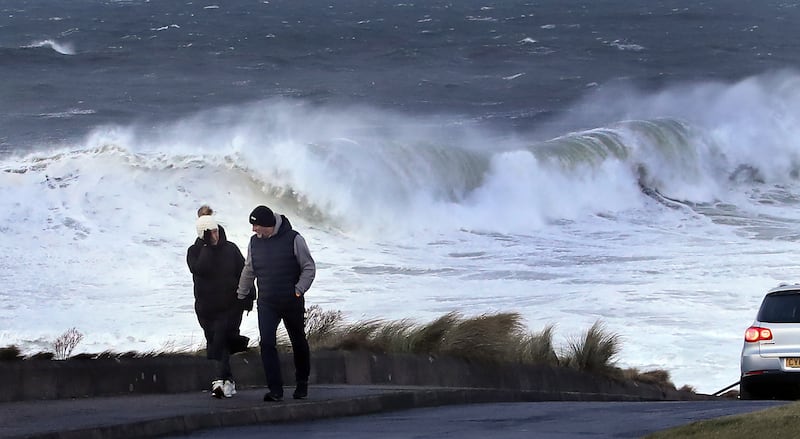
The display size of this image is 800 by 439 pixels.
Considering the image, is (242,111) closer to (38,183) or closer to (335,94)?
(335,94)

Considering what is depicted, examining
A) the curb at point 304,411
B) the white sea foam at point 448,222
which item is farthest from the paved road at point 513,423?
the white sea foam at point 448,222

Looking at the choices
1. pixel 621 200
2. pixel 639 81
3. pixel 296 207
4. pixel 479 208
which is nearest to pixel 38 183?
pixel 296 207

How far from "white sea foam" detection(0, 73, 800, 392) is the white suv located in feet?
17.0

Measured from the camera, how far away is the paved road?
996 centimetres

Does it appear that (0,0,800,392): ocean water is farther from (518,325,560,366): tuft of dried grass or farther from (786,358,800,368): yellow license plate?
(786,358,800,368): yellow license plate

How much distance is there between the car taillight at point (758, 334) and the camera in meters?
13.4

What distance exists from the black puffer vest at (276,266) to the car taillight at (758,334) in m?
4.50

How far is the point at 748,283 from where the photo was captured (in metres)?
24.4

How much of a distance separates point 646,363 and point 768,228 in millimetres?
14912

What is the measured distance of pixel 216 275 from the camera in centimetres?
1173

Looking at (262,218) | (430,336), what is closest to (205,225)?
(262,218)

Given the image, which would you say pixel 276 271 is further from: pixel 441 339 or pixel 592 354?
pixel 592 354

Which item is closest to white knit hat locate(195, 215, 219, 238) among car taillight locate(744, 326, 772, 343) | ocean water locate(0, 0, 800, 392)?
ocean water locate(0, 0, 800, 392)

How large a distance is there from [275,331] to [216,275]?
2.29ft
